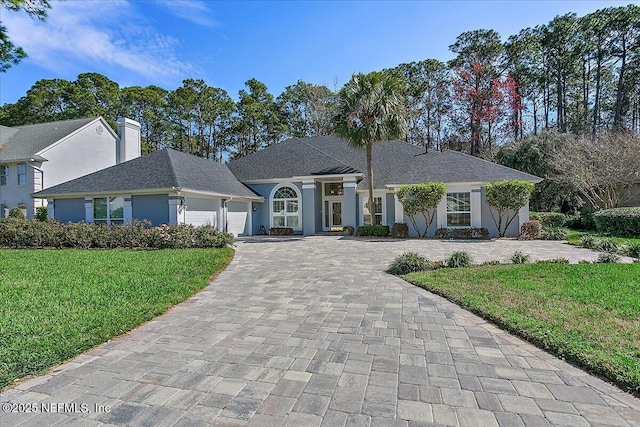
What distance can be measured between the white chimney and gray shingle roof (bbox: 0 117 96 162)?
2005mm

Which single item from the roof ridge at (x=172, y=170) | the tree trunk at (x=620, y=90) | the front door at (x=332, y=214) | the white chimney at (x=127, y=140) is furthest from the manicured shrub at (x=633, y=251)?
the white chimney at (x=127, y=140)

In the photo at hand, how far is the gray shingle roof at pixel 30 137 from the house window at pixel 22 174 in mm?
598

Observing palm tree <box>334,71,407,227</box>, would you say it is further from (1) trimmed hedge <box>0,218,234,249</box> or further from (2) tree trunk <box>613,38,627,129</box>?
(2) tree trunk <box>613,38,627,129</box>

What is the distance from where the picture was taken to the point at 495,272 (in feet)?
24.5

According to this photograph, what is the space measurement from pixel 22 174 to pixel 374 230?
2307 cm

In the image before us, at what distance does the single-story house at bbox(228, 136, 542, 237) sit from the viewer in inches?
669

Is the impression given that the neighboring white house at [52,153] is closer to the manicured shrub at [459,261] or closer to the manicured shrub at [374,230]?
the manicured shrub at [374,230]

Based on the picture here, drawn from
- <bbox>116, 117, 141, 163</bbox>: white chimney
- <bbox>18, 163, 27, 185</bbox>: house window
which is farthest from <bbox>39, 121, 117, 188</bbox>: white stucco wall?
<bbox>18, 163, 27, 185</bbox>: house window

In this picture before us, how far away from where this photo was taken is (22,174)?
21484 mm

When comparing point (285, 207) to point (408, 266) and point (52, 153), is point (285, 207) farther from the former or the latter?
point (52, 153)

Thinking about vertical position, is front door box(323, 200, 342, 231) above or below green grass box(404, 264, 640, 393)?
above

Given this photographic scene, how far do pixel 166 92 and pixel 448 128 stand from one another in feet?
99.8

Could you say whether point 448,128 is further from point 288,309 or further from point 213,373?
point 213,373

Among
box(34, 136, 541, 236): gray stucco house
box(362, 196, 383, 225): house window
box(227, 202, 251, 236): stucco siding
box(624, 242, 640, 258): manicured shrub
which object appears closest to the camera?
box(624, 242, 640, 258): manicured shrub
